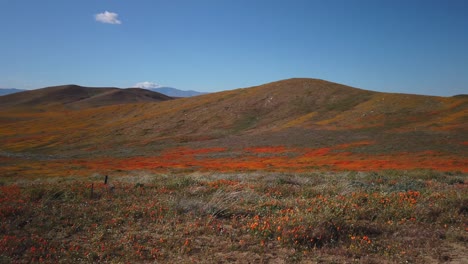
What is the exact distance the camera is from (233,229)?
7.87 m

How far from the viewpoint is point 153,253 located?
6.42m

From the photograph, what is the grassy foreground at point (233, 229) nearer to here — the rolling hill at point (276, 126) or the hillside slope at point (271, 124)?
the rolling hill at point (276, 126)

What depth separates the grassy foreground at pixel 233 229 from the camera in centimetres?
631

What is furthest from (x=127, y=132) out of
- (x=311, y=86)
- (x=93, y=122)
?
(x=311, y=86)

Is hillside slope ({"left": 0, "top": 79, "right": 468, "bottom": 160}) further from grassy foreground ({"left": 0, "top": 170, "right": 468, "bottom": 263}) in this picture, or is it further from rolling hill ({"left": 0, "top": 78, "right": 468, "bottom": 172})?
grassy foreground ({"left": 0, "top": 170, "right": 468, "bottom": 263})

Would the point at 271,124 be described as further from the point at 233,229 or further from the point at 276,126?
the point at 233,229

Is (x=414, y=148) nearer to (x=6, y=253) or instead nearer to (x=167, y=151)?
(x=167, y=151)

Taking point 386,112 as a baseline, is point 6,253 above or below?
below

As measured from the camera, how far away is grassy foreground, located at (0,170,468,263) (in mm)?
6312

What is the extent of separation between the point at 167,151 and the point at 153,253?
173 ft

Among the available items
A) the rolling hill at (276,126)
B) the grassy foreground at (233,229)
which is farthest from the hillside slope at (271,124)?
the grassy foreground at (233,229)

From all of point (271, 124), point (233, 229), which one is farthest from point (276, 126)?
point (233, 229)

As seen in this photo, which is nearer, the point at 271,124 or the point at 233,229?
the point at 233,229

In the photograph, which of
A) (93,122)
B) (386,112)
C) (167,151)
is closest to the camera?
(167,151)
